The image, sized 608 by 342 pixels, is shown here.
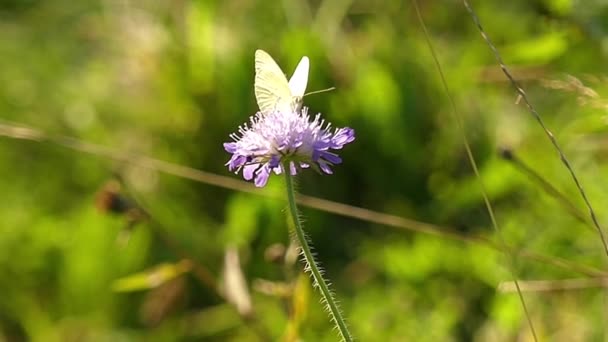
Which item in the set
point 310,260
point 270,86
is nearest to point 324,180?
point 270,86

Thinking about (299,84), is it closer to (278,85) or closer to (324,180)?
(278,85)

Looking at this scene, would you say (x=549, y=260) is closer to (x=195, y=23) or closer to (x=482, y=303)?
(x=482, y=303)

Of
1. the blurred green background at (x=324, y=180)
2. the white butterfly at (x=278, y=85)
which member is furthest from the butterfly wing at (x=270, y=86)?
the blurred green background at (x=324, y=180)

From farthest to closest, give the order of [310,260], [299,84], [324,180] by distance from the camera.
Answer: [324,180], [299,84], [310,260]

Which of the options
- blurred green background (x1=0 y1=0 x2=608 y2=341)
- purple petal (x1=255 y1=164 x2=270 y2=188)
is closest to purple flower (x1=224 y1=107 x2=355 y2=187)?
purple petal (x1=255 y1=164 x2=270 y2=188)

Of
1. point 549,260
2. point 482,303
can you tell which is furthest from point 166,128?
point 549,260

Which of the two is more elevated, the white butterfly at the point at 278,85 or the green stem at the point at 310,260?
the white butterfly at the point at 278,85

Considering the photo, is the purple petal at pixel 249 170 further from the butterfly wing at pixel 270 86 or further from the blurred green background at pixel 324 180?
the blurred green background at pixel 324 180
